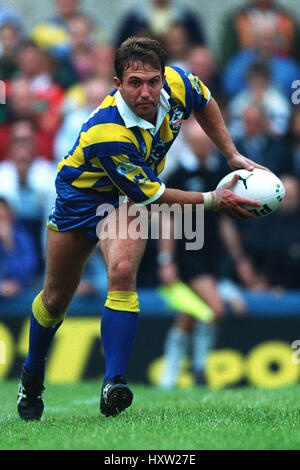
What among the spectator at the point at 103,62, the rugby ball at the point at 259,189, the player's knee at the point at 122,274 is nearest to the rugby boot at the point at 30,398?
the player's knee at the point at 122,274

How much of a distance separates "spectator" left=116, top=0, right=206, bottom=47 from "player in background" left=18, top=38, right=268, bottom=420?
6.42 m

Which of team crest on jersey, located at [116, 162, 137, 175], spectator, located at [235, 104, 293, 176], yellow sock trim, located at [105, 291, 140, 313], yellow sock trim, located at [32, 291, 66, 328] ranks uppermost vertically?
spectator, located at [235, 104, 293, 176]

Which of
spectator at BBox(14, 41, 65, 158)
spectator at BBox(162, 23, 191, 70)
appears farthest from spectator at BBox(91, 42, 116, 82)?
spectator at BBox(162, 23, 191, 70)

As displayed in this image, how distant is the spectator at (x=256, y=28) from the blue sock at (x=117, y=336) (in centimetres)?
741

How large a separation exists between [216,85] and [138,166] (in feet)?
21.7

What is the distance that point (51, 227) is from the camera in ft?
19.3

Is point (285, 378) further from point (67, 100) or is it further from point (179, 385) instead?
point (67, 100)

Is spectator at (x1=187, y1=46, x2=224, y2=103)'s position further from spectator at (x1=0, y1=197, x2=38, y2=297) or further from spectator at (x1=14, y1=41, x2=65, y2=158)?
spectator at (x1=0, y1=197, x2=38, y2=297)

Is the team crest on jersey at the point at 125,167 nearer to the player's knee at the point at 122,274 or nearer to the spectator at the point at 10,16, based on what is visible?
the player's knee at the point at 122,274

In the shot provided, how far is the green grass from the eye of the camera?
4.54 m

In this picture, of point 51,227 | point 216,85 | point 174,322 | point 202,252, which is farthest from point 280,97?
point 51,227

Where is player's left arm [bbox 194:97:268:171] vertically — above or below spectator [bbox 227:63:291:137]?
below

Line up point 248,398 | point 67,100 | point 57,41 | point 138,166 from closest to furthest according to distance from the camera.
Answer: point 138,166
point 248,398
point 67,100
point 57,41

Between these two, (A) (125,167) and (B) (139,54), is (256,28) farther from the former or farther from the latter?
(A) (125,167)
